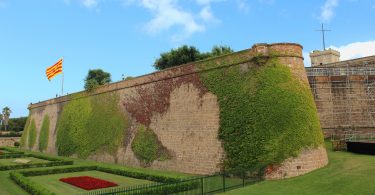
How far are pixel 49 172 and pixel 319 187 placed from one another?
16646mm

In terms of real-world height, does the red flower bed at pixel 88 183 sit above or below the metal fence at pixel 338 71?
below

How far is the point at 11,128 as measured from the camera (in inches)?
3531

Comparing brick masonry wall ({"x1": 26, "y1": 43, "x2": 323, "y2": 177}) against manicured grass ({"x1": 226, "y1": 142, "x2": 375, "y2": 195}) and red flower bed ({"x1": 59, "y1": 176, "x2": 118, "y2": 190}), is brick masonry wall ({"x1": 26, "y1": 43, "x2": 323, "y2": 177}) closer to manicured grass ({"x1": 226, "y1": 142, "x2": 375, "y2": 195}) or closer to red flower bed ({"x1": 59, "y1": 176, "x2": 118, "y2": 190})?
manicured grass ({"x1": 226, "y1": 142, "x2": 375, "y2": 195})

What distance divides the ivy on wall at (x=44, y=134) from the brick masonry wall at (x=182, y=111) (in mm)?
17639

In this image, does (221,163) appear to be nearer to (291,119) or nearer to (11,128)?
(291,119)

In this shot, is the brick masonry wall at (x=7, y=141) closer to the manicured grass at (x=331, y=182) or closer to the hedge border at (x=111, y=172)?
the hedge border at (x=111, y=172)

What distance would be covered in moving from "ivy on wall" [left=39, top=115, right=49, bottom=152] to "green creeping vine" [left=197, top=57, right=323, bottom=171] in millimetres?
30999

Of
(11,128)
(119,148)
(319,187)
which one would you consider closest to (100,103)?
(119,148)

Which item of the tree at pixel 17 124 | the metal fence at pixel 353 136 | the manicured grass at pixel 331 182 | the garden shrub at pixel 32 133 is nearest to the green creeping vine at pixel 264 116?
the manicured grass at pixel 331 182

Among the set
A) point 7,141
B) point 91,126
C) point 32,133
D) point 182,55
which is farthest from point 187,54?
point 7,141

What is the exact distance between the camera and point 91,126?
104ft

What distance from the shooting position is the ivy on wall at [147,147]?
72.5ft

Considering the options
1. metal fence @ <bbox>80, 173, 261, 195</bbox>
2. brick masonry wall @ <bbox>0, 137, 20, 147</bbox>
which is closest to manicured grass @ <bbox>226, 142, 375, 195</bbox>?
metal fence @ <bbox>80, 173, 261, 195</bbox>

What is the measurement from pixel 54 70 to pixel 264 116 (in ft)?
117
